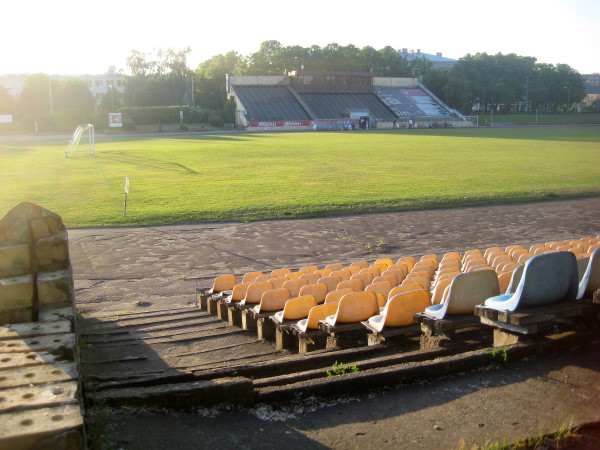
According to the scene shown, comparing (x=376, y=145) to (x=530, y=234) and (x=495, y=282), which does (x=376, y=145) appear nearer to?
(x=530, y=234)

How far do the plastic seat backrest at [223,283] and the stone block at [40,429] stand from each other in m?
8.00

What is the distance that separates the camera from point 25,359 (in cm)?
407

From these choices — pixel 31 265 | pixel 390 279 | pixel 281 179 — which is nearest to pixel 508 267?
pixel 390 279

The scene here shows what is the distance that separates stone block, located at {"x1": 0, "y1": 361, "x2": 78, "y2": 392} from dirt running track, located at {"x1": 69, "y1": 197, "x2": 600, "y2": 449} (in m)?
0.59

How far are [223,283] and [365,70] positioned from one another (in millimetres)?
136043

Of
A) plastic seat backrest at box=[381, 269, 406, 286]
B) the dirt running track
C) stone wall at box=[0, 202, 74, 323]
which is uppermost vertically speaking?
stone wall at box=[0, 202, 74, 323]

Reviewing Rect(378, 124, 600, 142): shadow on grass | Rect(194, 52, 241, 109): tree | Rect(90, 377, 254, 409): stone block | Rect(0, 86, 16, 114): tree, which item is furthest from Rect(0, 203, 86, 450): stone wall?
Rect(194, 52, 241, 109): tree

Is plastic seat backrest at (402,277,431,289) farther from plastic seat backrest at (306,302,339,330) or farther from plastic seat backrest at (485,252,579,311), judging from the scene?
plastic seat backrest at (485,252,579,311)

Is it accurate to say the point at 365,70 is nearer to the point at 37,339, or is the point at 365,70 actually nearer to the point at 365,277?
the point at 365,277

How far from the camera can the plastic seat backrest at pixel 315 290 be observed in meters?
8.24

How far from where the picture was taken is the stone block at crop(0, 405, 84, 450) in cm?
300

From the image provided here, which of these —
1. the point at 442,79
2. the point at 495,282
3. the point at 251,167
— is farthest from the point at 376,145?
the point at 442,79

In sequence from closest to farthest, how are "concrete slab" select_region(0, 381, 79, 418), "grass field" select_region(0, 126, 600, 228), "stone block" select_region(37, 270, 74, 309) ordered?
1. "concrete slab" select_region(0, 381, 79, 418)
2. "stone block" select_region(37, 270, 74, 309)
3. "grass field" select_region(0, 126, 600, 228)

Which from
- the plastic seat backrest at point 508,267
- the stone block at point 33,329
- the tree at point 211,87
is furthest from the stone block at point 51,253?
the tree at point 211,87
